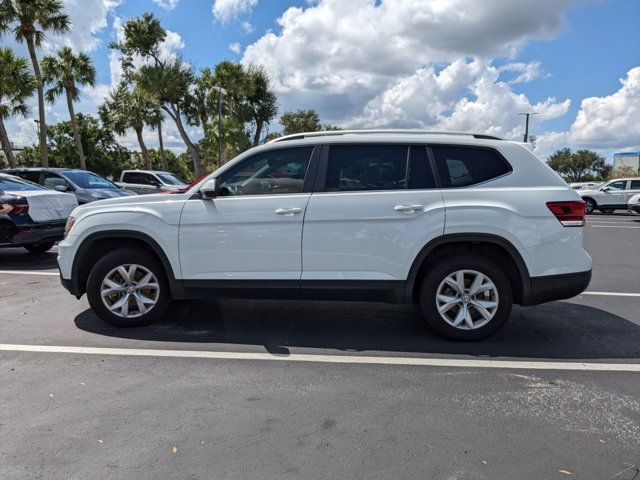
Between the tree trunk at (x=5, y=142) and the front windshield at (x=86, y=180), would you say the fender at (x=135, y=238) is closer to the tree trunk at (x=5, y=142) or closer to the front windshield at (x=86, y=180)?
the front windshield at (x=86, y=180)

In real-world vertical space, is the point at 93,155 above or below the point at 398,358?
above

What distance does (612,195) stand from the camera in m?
21.1

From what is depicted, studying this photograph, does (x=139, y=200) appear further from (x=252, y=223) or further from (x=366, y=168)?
(x=366, y=168)

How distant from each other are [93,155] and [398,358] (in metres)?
44.9

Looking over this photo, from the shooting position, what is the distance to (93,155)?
42.9m

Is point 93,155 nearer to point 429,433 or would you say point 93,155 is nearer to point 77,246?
point 77,246

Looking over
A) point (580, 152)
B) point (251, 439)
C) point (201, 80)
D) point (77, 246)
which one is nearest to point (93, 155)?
point (201, 80)

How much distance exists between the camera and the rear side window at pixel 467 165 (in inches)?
173

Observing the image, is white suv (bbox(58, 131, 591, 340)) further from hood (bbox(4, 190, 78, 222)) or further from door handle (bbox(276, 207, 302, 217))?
hood (bbox(4, 190, 78, 222))

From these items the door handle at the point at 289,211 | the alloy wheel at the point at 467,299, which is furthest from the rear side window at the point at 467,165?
the door handle at the point at 289,211

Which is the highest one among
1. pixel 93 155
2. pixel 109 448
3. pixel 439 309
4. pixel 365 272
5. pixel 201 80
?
pixel 201 80

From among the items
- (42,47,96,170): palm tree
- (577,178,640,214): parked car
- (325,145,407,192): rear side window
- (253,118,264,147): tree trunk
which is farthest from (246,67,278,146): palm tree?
(325,145,407,192): rear side window

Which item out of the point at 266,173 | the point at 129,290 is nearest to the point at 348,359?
the point at 266,173

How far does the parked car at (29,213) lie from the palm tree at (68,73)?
23.6m
